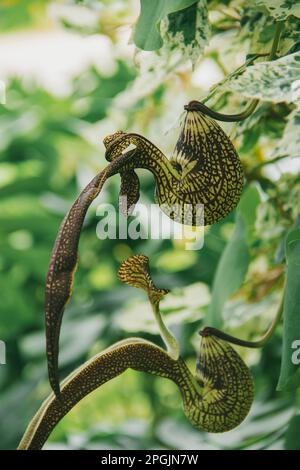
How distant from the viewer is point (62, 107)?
134cm

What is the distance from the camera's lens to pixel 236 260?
1.86ft

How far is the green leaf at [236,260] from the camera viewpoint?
1.79ft

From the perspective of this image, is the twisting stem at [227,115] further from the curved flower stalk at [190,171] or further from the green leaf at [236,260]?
the green leaf at [236,260]

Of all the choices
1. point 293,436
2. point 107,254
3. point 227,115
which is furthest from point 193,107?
point 107,254

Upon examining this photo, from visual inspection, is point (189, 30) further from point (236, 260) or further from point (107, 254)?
point (107, 254)

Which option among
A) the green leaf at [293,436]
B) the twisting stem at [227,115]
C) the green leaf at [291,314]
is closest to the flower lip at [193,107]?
the twisting stem at [227,115]

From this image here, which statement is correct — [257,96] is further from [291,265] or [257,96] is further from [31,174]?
[31,174]

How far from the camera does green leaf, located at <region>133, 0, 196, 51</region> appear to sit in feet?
1.38

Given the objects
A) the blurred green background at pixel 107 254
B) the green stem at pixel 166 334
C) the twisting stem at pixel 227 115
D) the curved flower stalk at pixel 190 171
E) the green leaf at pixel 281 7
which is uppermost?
the green leaf at pixel 281 7

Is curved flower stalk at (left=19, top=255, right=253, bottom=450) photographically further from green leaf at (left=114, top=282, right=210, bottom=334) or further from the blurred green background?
green leaf at (left=114, top=282, right=210, bottom=334)

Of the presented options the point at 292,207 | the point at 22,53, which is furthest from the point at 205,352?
the point at 22,53

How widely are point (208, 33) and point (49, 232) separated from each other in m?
0.77

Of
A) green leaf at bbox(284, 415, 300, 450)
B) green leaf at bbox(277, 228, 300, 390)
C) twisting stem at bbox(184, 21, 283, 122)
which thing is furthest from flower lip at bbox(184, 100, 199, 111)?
green leaf at bbox(284, 415, 300, 450)

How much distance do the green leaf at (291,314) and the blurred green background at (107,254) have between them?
0.34ft
